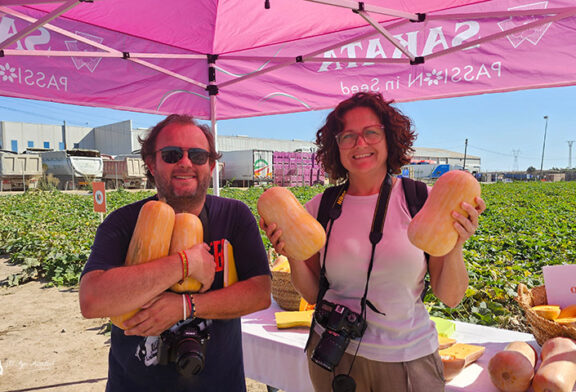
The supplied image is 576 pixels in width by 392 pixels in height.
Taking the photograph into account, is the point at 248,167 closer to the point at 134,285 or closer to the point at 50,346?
the point at 50,346

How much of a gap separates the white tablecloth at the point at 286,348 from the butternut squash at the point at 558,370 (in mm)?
361

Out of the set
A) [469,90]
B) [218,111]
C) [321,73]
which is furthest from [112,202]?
[469,90]

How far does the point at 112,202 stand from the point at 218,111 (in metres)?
12.7

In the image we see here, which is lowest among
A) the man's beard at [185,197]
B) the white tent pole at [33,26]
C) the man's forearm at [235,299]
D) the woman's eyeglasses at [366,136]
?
the man's forearm at [235,299]

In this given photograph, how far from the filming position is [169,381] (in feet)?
5.33

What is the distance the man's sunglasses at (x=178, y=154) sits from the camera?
173 cm

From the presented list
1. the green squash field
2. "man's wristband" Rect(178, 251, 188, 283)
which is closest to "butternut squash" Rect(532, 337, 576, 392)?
the green squash field

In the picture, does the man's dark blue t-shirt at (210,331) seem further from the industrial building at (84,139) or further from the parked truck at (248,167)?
the industrial building at (84,139)

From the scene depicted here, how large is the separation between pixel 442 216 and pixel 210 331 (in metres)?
1.15

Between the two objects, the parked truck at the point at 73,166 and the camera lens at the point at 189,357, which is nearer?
the camera lens at the point at 189,357

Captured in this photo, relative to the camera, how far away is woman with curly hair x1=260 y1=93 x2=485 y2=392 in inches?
61.6

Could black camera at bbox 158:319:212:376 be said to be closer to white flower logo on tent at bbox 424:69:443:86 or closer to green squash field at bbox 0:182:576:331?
green squash field at bbox 0:182:576:331

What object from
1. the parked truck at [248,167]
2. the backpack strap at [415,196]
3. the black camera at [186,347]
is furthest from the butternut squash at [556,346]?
the parked truck at [248,167]

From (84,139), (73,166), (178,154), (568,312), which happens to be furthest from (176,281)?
(84,139)
